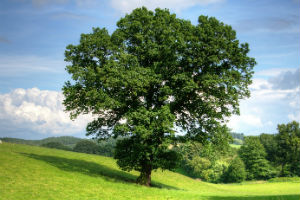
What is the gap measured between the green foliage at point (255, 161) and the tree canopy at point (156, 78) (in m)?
81.5

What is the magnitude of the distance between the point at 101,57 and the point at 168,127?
1151cm

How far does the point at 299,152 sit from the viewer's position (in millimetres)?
108250

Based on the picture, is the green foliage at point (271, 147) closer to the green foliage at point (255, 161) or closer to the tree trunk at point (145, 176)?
the green foliage at point (255, 161)

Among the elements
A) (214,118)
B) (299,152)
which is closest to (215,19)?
(214,118)

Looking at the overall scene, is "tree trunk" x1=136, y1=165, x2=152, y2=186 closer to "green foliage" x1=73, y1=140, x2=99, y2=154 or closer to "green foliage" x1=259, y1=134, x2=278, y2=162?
"green foliage" x1=73, y1=140, x2=99, y2=154

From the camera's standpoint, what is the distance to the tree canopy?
28.6 m

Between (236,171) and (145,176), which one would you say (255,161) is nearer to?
(236,171)

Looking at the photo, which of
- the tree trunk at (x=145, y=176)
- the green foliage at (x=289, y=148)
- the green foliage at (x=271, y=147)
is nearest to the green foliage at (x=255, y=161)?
the green foliage at (x=289, y=148)

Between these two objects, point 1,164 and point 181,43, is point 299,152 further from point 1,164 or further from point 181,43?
point 1,164

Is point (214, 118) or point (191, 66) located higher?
point (191, 66)

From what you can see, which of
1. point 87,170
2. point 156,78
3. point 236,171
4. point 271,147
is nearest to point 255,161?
point 236,171

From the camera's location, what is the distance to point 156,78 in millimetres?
30375

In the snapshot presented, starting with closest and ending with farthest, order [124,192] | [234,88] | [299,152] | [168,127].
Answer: [124,192] < [168,127] < [234,88] < [299,152]

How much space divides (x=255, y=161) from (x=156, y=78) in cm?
8783
